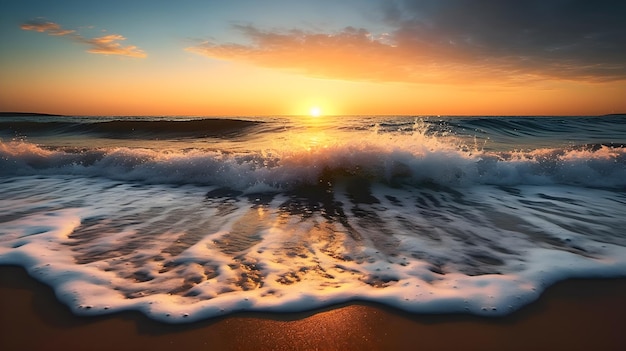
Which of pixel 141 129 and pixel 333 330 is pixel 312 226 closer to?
pixel 333 330

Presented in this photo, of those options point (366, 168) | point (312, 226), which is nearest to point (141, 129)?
point (366, 168)

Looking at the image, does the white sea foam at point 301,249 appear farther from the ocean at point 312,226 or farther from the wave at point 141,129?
the wave at point 141,129

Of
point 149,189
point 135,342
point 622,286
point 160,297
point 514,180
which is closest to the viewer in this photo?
point 135,342

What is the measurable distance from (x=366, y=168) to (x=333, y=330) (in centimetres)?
599

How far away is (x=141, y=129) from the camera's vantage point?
2148 centimetres

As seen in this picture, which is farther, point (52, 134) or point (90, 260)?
point (52, 134)

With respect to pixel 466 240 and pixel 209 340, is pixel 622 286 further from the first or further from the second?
A: pixel 209 340

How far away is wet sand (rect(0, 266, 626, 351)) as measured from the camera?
84.4 inches

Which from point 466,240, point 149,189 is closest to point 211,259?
point 466,240

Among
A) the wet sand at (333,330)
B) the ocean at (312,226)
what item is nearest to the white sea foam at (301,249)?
the ocean at (312,226)

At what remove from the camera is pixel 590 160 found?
8.02 meters

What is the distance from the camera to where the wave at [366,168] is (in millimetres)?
7488

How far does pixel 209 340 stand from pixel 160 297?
2.33ft

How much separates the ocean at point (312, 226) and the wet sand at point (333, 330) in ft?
0.40
